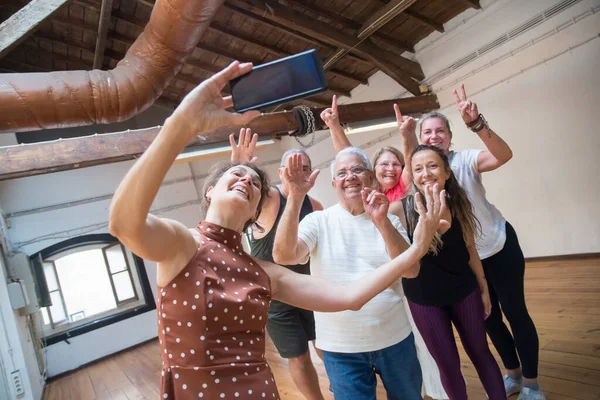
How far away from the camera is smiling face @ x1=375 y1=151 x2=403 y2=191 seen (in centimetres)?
201

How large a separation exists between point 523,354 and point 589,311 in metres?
1.43

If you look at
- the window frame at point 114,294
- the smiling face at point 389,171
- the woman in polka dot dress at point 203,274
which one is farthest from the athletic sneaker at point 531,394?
the window frame at point 114,294

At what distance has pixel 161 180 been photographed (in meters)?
0.66

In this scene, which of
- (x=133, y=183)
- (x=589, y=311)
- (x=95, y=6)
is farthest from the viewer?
(x=95, y=6)

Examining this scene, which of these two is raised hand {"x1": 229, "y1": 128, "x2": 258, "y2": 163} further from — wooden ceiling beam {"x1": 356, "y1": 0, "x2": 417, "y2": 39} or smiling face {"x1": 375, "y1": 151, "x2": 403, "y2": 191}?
wooden ceiling beam {"x1": 356, "y1": 0, "x2": 417, "y2": 39}

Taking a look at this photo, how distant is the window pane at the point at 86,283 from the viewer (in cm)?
637

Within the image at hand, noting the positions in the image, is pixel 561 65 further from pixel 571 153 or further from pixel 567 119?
pixel 571 153

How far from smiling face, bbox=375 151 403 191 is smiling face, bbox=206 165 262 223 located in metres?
1.13

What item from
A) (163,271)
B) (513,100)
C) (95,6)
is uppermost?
(95,6)

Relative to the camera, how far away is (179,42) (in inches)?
96.3

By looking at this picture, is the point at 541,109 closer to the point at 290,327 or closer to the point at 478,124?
the point at 478,124

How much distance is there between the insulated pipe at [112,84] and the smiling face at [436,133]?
1.57 meters

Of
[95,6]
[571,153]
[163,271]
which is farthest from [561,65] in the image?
[95,6]

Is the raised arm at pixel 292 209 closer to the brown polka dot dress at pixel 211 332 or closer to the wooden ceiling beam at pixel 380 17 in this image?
the brown polka dot dress at pixel 211 332
